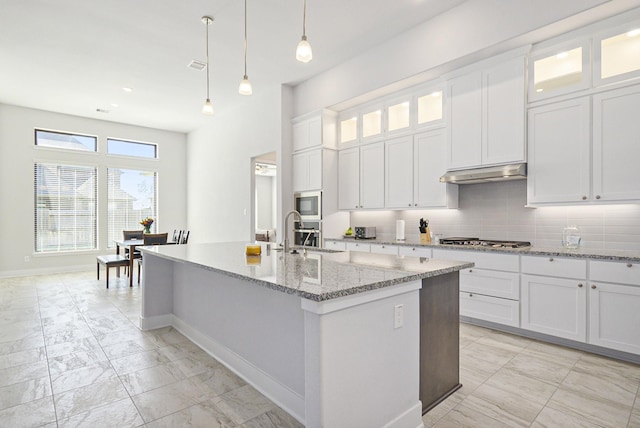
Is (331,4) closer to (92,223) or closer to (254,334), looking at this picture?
(254,334)

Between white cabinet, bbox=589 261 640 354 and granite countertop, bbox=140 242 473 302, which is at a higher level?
granite countertop, bbox=140 242 473 302

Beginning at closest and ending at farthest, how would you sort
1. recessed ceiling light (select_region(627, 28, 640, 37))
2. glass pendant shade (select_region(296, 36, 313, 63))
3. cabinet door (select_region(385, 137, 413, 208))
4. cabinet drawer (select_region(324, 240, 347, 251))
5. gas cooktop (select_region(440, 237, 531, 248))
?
1. glass pendant shade (select_region(296, 36, 313, 63))
2. recessed ceiling light (select_region(627, 28, 640, 37))
3. gas cooktop (select_region(440, 237, 531, 248))
4. cabinet door (select_region(385, 137, 413, 208))
5. cabinet drawer (select_region(324, 240, 347, 251))

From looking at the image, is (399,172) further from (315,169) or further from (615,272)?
(615,272)

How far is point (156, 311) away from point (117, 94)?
445 centimetres

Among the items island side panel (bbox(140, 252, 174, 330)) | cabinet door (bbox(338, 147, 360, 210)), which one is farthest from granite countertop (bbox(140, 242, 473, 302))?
cabinet door (bbox(338, 147, 360, 210))

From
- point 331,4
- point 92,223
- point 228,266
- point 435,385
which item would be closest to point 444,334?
point 435,385

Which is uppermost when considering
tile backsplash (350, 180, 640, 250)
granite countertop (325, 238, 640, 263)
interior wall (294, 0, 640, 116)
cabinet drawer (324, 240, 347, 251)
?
interior wall (294, 0, 640, 116)

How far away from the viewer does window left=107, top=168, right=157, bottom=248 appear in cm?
787

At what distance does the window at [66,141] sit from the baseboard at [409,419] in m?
8.36

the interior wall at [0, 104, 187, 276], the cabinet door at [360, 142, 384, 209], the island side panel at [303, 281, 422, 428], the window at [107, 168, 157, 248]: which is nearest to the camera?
the island side panel at [303, 281, 422, 428]

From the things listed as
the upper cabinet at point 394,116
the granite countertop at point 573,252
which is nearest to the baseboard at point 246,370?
the granite countertop at point 573,252

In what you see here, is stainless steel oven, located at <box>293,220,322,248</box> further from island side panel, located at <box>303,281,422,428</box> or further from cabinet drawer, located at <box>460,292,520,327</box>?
island side panel, located at <box>303,281,422,428</box>

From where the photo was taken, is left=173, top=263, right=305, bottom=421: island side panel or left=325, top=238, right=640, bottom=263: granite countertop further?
left=325, top=238, right=640, bottom=263: granite countertop

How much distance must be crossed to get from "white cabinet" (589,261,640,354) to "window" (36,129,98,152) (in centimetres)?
897
